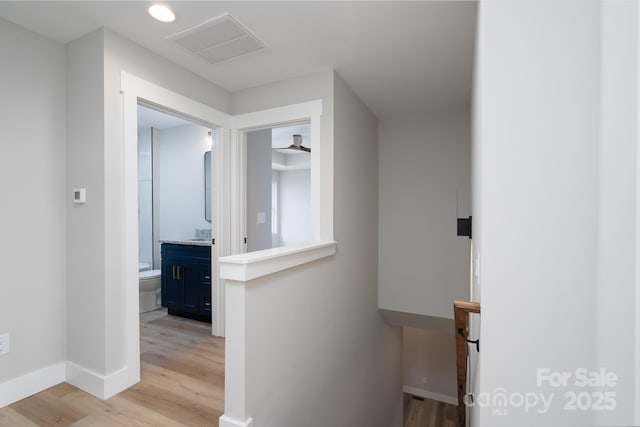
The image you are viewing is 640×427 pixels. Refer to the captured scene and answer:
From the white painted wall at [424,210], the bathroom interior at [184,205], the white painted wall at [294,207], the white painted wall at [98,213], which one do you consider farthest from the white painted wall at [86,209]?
the white painted wall at [294,207]

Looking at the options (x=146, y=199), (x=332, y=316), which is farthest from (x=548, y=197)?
→ (x=146, y=199)

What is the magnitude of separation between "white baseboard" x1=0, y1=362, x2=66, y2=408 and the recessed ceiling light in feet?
7.71

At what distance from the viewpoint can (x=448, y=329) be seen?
12.6 ft

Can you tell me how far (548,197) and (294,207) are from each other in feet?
24.5

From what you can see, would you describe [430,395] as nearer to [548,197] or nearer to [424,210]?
[424,210]

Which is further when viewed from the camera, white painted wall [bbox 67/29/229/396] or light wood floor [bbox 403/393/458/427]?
light wood floor [bbox 403/393/458/427]

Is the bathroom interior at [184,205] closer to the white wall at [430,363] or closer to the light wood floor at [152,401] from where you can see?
the light wood floor at [152,401]

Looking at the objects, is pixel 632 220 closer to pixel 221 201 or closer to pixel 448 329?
pixel 221 201

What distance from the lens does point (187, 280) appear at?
3637mm

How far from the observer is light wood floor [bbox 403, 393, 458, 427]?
4.88 m

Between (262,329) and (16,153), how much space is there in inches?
74.0

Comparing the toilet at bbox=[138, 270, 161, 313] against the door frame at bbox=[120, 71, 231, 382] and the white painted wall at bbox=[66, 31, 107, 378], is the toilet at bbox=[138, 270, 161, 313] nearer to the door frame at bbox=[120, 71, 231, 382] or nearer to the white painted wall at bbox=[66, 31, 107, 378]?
the white painted wall at bbox=[66, 31, 107, 378]

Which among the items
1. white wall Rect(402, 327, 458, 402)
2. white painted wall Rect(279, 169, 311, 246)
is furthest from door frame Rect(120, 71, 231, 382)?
white painted wall Rect(279, 169, 311, 246)

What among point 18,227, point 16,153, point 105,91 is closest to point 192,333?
point 18,227
